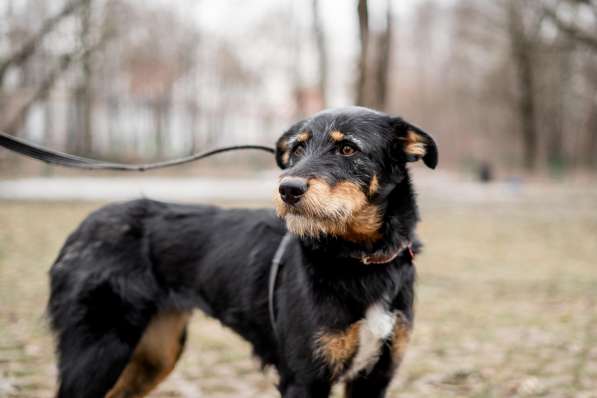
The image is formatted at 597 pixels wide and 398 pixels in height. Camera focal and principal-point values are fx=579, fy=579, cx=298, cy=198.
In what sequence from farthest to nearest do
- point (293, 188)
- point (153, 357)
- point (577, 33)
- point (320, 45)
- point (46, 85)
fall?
point (577, 33) < point (320, 45) < point (46, 85) < point (153, 357) < point (293, 188)

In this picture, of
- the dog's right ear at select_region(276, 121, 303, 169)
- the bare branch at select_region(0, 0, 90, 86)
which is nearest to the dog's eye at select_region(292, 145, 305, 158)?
the dog's right ear at select_region(276, 121, 303, 169)

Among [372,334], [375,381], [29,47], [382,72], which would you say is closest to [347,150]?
[372,334]

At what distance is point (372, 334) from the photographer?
10.2 ft

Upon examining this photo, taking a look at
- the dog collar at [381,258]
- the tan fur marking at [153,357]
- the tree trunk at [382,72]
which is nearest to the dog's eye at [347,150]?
the dog collar at [381,258]

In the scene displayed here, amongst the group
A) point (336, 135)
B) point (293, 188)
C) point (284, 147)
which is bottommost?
point (293, 188)

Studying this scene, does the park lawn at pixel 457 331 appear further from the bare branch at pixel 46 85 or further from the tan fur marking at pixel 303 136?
the bare branch at pixel 46 85

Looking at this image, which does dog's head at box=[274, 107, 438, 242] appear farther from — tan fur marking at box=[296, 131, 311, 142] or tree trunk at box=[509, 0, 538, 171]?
tree trunk at box=[509, 0, 538, 171]

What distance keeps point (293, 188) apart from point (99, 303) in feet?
5.01

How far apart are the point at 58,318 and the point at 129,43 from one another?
38477mm

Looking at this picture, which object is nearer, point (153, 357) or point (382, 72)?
point (153, 357)

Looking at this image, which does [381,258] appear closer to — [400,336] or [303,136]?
[400,336]

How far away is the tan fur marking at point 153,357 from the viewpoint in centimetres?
399

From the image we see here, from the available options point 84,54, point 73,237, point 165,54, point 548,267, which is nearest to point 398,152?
point 73,237

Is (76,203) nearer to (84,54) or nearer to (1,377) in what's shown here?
(84,54)
